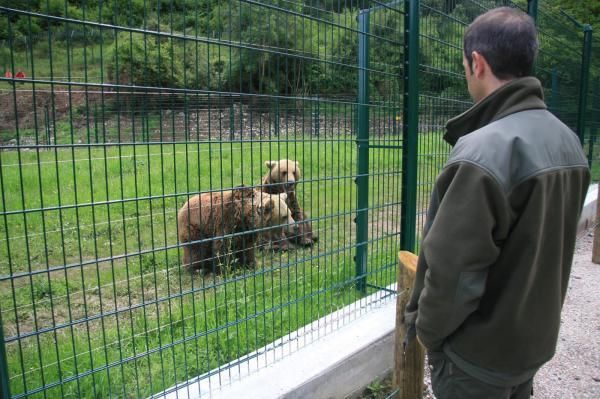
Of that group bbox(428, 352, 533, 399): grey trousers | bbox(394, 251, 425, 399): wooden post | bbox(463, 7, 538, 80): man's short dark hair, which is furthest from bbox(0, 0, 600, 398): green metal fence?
bbox(463, 7, 538, 80): man's short dark hair

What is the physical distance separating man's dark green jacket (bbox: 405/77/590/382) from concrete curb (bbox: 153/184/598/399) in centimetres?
141

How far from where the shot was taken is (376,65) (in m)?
4.29

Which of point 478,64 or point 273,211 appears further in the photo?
point 273,211

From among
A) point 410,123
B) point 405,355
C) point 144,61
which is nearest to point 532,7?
point 410,123

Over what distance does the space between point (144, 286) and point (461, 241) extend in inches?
170

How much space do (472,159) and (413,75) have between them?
2.62 m

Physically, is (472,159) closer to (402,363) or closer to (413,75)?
(402,363)

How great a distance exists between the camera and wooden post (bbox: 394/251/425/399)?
9.53ft

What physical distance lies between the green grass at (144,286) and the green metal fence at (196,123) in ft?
0.09

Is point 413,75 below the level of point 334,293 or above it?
above

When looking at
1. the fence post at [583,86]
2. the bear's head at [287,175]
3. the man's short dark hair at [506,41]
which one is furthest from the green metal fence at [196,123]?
the fence post at [583,86]

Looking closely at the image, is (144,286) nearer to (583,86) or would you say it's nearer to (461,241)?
(461,241)

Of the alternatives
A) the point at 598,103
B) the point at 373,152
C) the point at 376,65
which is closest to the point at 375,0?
the point at 376,65

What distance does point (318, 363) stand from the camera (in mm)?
3336
